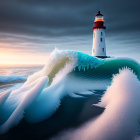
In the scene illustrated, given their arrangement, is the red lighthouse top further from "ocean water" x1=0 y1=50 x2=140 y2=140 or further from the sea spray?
the sea spray

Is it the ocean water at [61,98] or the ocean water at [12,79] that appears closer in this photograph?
the ocean water at [61,98]

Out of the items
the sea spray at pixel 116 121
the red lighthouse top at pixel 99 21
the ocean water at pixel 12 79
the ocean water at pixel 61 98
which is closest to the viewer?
the sea spray at pixel 116 121

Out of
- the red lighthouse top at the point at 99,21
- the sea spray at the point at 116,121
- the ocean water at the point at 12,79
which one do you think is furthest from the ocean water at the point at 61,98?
the red lighthouse top at the point at 99,21

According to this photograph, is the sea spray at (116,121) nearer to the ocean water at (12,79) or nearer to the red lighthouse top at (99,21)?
the ocean water at (12,79)

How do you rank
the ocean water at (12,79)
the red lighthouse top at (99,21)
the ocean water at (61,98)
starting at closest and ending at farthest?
the ocean water at (61,98) → the ocean water at (12,79) → the red lighthouse top at (99,21)

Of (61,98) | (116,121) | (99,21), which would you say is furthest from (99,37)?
(116,121)

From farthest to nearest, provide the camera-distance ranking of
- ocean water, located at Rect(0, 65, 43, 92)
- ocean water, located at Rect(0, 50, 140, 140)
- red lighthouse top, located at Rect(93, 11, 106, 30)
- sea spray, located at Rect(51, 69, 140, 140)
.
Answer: red lighthouse top, located at Rect(93, 11, 106, 30), ocean water, located at Rect(0, 65, 43, 92), ocean water, located at Rect(0, 50, 140, 140), sea spray, located at Rect(51, 69, 140, 140)

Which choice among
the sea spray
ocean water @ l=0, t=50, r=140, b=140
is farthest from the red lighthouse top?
the sea spray

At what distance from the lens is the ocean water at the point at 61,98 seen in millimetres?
4043

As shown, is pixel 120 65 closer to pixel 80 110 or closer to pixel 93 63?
pixel 93 63

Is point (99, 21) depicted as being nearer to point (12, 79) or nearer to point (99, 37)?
point (99, 37)

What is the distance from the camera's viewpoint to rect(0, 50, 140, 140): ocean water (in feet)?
13.3

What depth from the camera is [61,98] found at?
17.1 feet

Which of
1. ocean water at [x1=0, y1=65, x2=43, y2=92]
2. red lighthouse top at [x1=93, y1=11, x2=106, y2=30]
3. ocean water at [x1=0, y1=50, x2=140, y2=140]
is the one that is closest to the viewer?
ocean water at [x1=0, y1=50, x2=140, y2=140]
